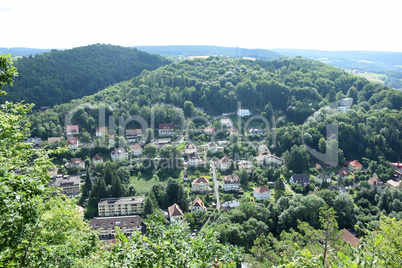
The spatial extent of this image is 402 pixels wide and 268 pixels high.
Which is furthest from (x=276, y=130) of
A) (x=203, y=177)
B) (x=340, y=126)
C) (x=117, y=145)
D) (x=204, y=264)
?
(x=204, y=264)

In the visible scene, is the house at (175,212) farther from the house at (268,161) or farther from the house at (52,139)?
the house at (52,139)

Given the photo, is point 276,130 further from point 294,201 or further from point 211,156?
point 294,201

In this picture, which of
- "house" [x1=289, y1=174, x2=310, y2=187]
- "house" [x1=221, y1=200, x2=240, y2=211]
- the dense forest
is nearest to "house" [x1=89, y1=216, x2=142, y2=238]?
"house" [x1=221, y1=200, x2=240, y2=211]

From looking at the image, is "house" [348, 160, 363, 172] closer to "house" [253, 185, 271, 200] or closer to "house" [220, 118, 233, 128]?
"house" [253, 185, 271, 200]

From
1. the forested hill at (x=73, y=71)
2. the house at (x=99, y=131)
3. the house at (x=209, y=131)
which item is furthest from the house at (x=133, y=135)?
the forested hill at (x=73, y=71)

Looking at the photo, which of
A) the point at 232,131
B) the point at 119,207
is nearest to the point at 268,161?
the point at 232,131

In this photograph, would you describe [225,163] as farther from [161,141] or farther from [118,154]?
[118,154]

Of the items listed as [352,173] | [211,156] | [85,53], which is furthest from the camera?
[85,53]
